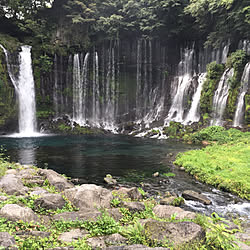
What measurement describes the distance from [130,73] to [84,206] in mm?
30887

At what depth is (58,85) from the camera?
1250 inches

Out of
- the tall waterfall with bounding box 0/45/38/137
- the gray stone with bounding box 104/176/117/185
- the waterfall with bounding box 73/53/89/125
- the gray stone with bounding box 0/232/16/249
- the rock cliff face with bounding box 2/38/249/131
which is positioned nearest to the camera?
the gray stone with bounding box 0/232/16/249

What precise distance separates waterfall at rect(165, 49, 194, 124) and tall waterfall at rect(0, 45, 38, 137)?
58.7ft

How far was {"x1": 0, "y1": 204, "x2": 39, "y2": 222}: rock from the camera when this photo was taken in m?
4.48

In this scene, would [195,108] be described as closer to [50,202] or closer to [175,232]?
[50,202]

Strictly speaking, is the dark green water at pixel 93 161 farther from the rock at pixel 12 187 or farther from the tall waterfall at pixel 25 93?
the tall waterfall at pixel 25 93

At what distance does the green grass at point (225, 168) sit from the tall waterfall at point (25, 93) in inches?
867

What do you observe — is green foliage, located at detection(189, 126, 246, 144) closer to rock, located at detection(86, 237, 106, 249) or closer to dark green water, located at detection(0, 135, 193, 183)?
dark green water, located at detection(0, 135, 193, 183)

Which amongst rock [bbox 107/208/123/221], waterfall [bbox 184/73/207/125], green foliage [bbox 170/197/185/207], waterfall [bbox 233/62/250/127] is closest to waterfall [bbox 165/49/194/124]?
waterfall [bbox 184/73/207/125]

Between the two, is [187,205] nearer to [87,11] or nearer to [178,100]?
[178,100]

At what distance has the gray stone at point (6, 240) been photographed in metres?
3.43

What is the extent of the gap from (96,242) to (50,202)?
194 centimetres

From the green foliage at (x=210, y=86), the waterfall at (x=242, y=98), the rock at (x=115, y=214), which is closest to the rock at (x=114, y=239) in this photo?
the rock at (x=115, y=214)

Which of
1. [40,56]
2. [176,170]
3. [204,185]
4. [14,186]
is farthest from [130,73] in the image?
[14,186]
